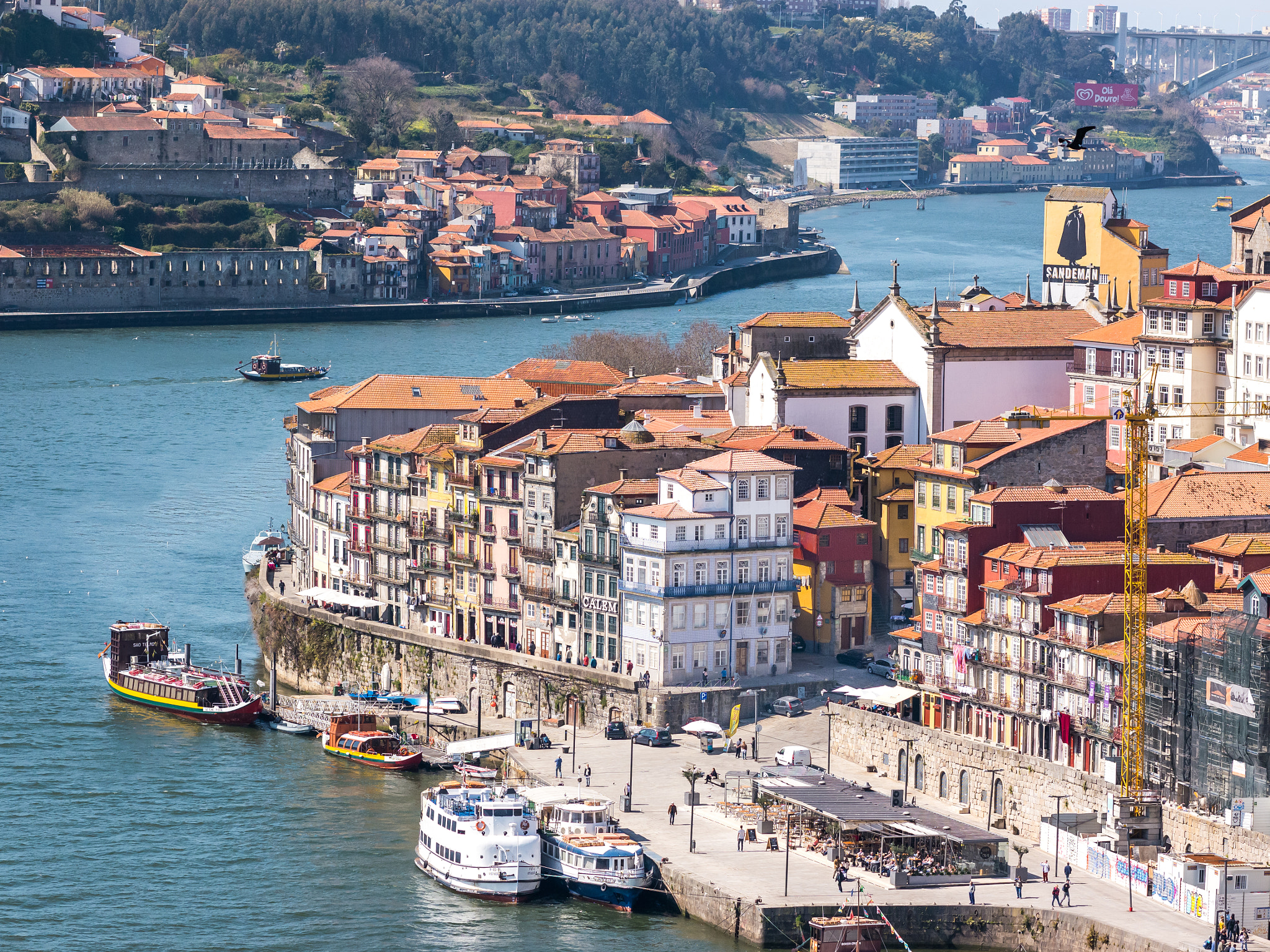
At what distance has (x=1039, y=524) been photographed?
4691cm

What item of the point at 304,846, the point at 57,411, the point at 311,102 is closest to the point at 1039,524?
the point at 304,846

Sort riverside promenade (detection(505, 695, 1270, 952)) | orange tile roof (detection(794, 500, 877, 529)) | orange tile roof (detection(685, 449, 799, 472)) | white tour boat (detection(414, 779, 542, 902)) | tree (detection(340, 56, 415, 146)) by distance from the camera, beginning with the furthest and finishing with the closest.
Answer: tree (detection(340, 56, 415, 146))
orange tile roof (detection(794, 500, 877, 529))
orange tile roof (detection(685, 449, 799, 472))
white tour boat (detection(414, 779, 542, 902))
riverside promenade (detection(505, 695, 1270, 952))

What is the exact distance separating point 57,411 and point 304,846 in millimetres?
55084

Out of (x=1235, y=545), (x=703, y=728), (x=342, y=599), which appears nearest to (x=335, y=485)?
(x=342, y=599)

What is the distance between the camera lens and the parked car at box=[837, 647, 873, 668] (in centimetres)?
4934

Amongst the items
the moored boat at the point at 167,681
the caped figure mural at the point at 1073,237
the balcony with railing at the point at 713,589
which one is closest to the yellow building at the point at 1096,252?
the caped figure mural at the point at 1073,237

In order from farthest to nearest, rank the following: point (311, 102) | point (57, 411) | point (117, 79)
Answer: point (311, 102) < point (117, 79) < point (57, 411)

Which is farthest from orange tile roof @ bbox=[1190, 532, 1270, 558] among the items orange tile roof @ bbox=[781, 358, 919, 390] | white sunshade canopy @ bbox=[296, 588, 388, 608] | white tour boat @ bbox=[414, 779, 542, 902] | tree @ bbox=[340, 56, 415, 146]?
tree @ bbox=[340, 56, 415, 146]

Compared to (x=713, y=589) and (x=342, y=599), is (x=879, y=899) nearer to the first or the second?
(x=713, y=589)

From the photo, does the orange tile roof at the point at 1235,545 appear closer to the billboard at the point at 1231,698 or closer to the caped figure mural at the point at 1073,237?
the billboard at the point at 1231,698

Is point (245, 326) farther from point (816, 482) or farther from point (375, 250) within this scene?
point (816, 482)

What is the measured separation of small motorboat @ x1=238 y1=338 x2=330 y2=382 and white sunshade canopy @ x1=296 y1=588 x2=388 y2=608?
166ft

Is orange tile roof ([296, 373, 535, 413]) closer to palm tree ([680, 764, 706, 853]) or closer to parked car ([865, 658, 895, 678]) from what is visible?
parked car ([865, 658, 895, 678])

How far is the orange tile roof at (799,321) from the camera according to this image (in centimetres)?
6328
